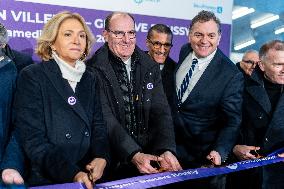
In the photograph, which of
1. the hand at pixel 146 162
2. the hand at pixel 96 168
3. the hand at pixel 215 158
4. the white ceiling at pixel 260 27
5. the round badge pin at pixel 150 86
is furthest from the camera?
the white ceiling at pixel 260 27

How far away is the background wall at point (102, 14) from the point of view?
369 centimetres

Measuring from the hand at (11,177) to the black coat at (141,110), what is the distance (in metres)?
0.77

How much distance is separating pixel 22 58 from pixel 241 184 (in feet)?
7.76

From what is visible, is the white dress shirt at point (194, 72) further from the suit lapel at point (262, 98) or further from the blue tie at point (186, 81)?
the suit lapel at point (262, 98)

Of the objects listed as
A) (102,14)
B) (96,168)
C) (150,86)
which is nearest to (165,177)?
(96,168)

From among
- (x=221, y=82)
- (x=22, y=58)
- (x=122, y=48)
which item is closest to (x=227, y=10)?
(x=221, y=82)

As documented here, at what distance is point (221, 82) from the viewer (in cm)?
314

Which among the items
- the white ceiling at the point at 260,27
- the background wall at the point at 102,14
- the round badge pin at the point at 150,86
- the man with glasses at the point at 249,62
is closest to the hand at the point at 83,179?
the round badge pin at the point at 150,86

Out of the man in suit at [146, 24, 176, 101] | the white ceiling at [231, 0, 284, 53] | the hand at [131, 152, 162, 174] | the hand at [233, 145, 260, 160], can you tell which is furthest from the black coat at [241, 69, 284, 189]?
the white ceiling at [231, 0, 284, 53]

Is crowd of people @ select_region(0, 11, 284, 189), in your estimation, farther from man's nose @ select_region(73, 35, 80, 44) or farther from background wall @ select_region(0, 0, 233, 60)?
background wall @ select_region(0, 0, 233, 60)

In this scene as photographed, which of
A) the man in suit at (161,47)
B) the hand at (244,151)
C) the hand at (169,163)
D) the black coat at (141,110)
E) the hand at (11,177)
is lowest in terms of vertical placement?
the hand at (244,151)

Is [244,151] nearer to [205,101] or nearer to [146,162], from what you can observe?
[205,101]

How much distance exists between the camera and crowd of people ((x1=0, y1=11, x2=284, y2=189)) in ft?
7.44

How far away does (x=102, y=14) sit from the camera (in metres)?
4.23
